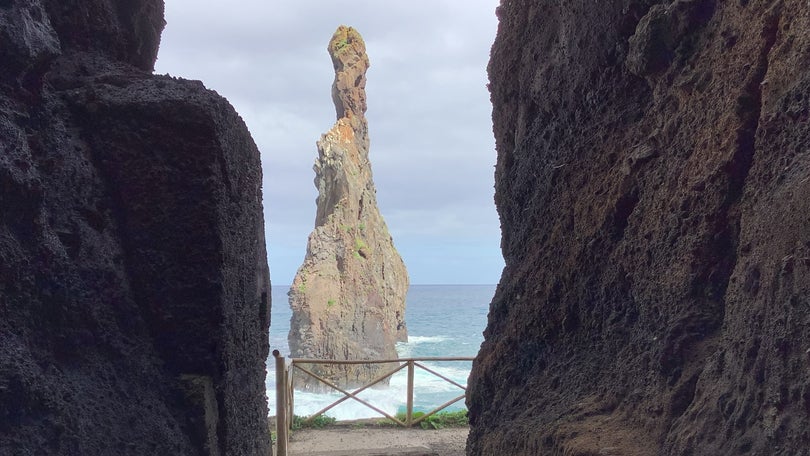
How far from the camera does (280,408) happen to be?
25.1ft

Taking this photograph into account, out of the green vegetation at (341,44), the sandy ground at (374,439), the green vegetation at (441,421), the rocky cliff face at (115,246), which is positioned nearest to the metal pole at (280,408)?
the sandy ground at (374,439)

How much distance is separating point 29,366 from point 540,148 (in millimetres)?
3265

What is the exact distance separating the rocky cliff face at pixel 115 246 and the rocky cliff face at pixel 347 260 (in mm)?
30003

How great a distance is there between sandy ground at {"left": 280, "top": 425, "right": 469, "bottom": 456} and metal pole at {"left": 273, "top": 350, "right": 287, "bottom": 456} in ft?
1.70

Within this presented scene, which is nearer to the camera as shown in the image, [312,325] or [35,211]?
[35,211]

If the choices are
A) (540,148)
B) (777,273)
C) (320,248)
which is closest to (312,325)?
(320,248)

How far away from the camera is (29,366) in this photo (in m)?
2.11

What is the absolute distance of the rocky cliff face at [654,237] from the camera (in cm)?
224

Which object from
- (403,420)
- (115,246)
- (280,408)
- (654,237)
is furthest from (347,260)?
(115,246)

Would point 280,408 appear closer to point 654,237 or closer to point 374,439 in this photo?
point 374,439

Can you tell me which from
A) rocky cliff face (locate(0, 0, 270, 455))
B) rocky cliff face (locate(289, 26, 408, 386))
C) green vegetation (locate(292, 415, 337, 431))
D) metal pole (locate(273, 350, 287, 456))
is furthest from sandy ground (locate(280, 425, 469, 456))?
rocky cliff face (locate(289, 26, 408, 386))

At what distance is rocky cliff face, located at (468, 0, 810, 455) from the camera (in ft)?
7.34

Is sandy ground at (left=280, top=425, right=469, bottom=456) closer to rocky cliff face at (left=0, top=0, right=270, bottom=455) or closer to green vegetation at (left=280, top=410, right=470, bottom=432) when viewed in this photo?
green vegetation at (left=280, top=410, right=470, bottom=432)

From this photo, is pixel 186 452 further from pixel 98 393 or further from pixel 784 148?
pixel 784 148
